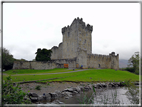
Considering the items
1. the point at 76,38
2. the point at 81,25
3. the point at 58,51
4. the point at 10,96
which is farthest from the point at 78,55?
the point at 10,96

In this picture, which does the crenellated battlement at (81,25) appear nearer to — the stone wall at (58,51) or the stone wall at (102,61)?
the stone wall at (58,51)

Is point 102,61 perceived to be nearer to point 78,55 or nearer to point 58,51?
point 78,55

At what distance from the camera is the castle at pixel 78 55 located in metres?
39.1

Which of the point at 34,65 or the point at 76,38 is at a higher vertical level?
the point at 76,38

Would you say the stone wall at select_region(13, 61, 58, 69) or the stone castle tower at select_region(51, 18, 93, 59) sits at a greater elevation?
the stone castle tower at select_region(51, 18, 93, 59)

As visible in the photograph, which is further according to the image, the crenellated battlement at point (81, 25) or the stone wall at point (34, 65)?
the crenellated battlement at point (81, 25)

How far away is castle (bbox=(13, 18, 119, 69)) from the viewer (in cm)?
3912

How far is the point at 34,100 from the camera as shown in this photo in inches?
425

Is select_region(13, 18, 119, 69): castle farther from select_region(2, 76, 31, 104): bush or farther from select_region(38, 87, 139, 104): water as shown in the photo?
select_region(2, 76, 31, 104): bush

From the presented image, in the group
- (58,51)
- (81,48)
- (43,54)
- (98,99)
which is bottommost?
(98,99)

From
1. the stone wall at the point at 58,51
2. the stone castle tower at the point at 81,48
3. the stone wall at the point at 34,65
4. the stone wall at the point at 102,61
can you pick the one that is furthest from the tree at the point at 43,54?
the stone wall at the point at 58,51

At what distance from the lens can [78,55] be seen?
147ft

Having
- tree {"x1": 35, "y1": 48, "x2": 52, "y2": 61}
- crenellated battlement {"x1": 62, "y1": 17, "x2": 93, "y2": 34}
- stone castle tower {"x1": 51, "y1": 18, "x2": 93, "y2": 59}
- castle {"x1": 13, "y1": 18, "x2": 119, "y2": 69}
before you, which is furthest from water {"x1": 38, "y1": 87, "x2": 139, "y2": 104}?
crenellated battlement {"x1": 62, "y1": 17, "x2": 93, "y2": 34}

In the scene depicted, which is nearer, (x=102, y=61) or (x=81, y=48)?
(x=102, y=61)
